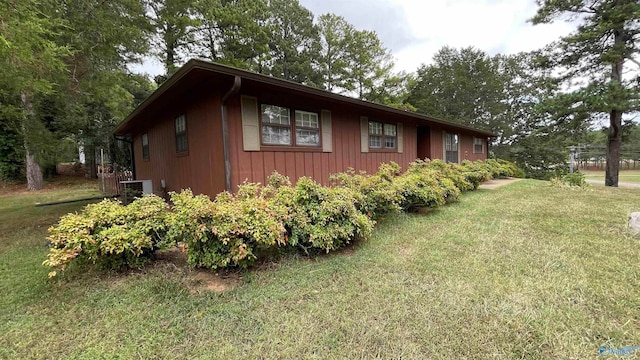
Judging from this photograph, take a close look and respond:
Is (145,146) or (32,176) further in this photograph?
(32,176)

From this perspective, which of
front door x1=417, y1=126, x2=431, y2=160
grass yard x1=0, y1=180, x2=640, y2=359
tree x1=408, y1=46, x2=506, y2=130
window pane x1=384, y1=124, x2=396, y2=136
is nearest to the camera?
grass yard x1=0, y1=180, x2=640, y2=359

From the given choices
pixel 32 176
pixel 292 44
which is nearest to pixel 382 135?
pixel 292 44

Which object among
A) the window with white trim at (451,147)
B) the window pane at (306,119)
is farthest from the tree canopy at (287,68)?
the window with white trim at (451,147)

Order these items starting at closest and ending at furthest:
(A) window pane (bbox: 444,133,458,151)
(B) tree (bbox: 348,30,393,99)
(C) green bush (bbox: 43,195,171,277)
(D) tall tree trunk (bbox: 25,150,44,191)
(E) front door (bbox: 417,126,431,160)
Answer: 1. (C) green bush (bbox: 43,195,171,277)
2. (E) front door (bbox: 417,126,431,160)
3. (A) window pane (bbox: 444,133,458,151)
4. (D) tall tree trunk (bbox: 25,150,44,191)
5. (B) tree (bbox: 348,30,393,99)

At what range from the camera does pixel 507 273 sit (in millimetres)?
2693

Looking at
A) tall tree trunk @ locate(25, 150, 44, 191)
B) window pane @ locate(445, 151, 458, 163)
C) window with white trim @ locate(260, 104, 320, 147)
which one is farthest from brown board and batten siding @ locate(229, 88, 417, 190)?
tall tree trunk @ locate(25, 150, 44, 191)

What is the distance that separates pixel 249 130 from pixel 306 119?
61.7 inches

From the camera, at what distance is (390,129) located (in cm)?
891

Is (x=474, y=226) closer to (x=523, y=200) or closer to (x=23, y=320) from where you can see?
(x=523, y=200)

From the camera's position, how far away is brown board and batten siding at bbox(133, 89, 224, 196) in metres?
4.97

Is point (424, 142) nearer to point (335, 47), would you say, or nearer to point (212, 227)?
point (212, 227)

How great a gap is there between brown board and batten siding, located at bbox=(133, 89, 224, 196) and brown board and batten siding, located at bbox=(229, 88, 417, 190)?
12.9 inches

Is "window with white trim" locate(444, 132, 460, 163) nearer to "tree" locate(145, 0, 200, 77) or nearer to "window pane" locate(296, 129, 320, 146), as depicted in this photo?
"window pane" locate(296, 129, 320, 146)

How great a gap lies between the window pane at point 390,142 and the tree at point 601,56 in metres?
8.77
